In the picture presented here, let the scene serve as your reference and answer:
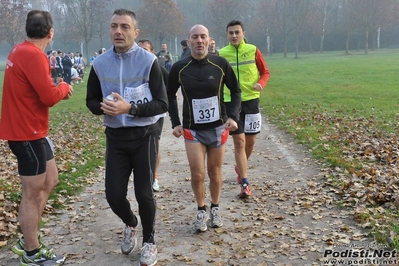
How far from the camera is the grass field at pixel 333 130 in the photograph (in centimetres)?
679

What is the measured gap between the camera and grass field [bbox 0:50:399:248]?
6.79 m

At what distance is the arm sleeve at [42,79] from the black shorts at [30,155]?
1.31ft

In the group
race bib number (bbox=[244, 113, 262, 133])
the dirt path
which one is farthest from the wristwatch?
race bib number (bbox=[244, 113, 262, 133])

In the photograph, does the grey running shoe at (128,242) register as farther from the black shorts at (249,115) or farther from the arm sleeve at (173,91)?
the black shorts at (249,115)

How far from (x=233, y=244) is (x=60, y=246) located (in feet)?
6.12

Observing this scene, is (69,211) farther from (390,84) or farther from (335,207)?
(390,84)

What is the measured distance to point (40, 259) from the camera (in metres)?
4.52

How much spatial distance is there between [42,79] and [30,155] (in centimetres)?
69

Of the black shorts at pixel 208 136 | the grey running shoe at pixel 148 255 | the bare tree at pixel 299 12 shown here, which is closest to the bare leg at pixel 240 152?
the black shorts at pixel 208 136

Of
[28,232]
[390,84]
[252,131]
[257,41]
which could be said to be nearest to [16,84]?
[28,232]

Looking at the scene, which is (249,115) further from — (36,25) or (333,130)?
(333,130)

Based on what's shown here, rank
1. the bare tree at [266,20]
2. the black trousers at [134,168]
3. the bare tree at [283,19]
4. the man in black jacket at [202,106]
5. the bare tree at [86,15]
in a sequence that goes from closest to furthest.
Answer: the black trousers at [134,168] → the man in black jacket at [202,106] → the bare tree at [86,15] → the bare tree at [283,19] → the bare tree at [266,20]

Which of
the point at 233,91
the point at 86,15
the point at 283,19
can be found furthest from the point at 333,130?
the point at 283,19

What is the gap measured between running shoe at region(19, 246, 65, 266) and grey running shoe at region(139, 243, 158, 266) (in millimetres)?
832
